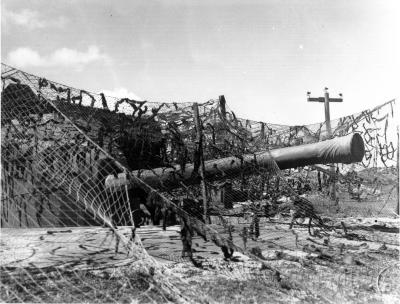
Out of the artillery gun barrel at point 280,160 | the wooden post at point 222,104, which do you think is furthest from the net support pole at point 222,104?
the artillery gun barrel at point 280,160

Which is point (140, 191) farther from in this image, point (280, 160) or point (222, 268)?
point (222, 268)

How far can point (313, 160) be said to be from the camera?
22.0 feet


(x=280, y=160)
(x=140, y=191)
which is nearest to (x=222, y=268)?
(x=280, y=160)

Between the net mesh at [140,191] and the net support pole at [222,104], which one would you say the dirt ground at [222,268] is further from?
the net support pole at [222,104]

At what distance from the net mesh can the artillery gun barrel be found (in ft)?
0.09

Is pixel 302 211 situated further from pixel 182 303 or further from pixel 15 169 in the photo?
pixel 15 169

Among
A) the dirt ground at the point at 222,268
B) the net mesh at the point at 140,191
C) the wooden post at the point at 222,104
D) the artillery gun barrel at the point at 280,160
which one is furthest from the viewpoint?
the wooden post at the point at 222,104

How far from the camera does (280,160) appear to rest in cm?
727

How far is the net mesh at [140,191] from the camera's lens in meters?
4.69

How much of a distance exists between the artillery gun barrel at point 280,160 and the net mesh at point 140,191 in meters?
0.03

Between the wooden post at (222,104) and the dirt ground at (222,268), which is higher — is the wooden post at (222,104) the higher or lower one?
the higher one

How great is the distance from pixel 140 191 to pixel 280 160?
3002 millimetres

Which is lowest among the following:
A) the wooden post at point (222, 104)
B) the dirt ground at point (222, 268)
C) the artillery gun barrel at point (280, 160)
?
the dirt ground at point (222, 268)

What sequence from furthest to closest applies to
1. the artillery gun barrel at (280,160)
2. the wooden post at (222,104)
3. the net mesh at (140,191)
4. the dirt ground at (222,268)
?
the wooden post at (222,104) < the artillery gun barrel at (280,160) < the net mesh at (140,191) < the dirt ground at (222,268)
